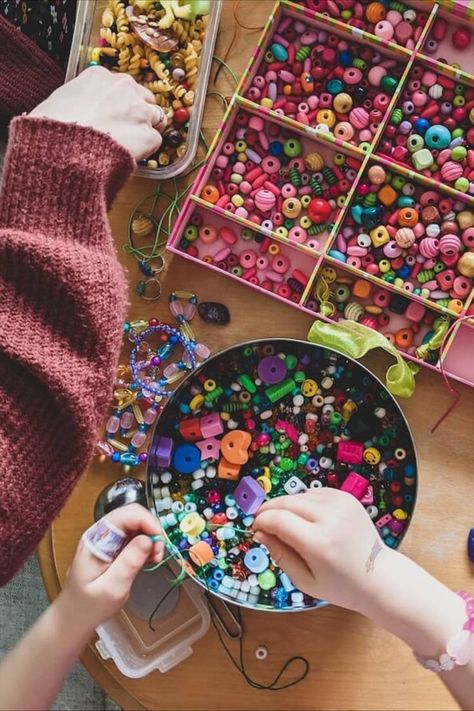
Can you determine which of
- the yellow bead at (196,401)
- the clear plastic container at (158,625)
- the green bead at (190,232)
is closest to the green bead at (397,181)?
the green bead at (190,232)

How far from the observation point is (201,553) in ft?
3.30

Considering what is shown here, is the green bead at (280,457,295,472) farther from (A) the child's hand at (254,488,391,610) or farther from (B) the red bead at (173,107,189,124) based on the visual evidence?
(B) the red bead at (173,107,189,124)

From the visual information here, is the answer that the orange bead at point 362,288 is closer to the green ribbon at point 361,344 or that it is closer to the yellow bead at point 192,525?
the green ribbon at point 361,344

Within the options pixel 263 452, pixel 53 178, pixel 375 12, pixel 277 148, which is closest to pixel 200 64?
pixel 277 148

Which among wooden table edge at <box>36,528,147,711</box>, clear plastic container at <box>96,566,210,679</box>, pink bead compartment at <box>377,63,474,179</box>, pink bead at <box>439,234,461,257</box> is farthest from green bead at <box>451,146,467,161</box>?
wooden table edge at <box>36,528,147,711</box>

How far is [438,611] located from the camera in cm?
91

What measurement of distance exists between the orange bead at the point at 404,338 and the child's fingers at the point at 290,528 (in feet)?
1.13

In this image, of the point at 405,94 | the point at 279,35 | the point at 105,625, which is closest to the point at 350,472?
the point at 105,625

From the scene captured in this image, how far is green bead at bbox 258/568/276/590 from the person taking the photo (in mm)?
1033

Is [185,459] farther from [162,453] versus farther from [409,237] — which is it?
[409,237]

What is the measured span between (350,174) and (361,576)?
592 mm

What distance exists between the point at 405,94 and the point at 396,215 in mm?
186

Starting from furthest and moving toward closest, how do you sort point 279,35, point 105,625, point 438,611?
point 279,35 < point 105,625 < point 438,611

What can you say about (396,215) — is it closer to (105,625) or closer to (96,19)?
(96,19)
